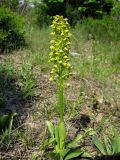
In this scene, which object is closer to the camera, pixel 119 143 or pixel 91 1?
pixel 119 143

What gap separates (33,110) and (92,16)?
7.99 m

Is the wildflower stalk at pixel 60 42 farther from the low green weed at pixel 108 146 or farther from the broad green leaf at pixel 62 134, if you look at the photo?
the low green weed at pixel 108 146

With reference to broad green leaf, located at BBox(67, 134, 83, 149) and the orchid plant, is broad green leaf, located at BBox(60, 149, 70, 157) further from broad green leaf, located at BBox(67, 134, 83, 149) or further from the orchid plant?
broad green leaf, located at BBox(67, 134, 83, 149)

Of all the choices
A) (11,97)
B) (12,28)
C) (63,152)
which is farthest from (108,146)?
(12,28)

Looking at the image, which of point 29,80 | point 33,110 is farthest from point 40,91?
point 33,110

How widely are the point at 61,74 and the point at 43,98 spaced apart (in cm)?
147

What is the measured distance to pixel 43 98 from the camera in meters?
5.04

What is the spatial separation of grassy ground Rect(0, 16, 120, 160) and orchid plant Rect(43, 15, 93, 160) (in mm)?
229

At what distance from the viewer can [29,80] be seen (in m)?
5.25

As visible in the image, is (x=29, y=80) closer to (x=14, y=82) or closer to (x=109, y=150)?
(x=14, y=82)

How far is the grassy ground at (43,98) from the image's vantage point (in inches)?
161

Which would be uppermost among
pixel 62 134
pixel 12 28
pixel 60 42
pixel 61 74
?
pixel 60 42

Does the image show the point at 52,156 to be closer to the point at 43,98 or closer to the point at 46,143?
the point at 46,143

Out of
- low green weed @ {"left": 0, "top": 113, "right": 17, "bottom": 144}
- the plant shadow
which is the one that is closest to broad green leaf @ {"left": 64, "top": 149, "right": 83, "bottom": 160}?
low green weed @ {"left": 0, "top": 113, "right": 17, "bottom": 144}
